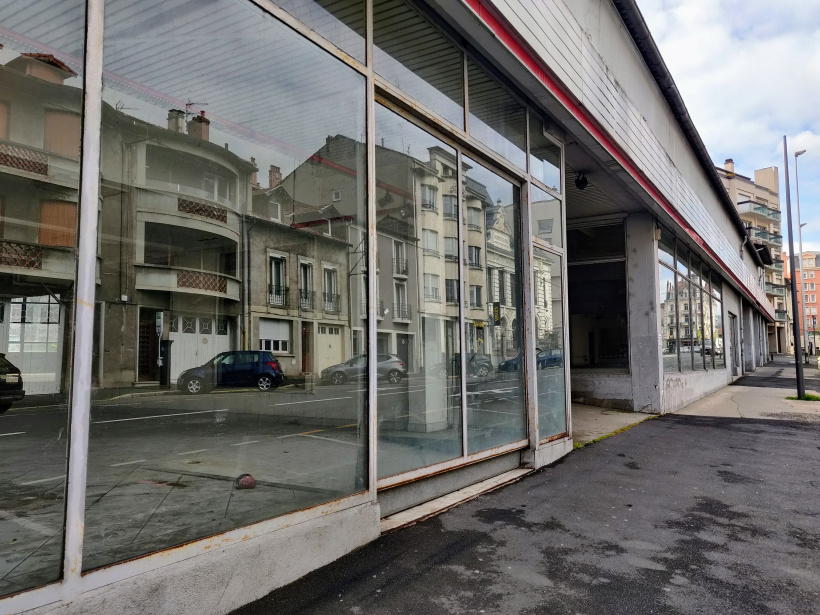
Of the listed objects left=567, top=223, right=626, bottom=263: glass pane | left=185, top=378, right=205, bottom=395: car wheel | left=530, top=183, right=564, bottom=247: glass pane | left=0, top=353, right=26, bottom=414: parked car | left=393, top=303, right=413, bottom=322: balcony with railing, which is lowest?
left=185, top=378, right=205, bottom=395: car wheel

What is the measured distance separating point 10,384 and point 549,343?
229 inches

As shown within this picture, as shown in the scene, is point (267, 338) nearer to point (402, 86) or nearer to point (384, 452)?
point (384, 452)

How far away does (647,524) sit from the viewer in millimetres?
4758

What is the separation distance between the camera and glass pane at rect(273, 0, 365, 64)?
399 centimetres

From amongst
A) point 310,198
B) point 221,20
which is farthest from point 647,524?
point 221,20

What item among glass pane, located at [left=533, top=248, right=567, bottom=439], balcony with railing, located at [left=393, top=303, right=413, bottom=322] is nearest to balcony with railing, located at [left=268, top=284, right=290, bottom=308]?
balcony with railing, located at [left=393, top=303, right=413, bottom=322]

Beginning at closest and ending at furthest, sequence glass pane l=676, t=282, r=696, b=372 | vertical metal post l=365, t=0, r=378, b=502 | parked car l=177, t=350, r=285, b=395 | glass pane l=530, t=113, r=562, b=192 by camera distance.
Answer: vertical metal post l=365, t=0, r=378, b=502, parked car l=177, t=350, r=285, b=395, glass pane l=530, t=113, r=562, b=192, glass pane l=676, t=282, r=696, b=372

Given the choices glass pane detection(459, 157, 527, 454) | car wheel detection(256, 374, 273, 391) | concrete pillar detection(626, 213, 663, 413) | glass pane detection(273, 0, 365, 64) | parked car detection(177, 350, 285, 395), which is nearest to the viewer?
glass pane detection(273, 0, 365, 64)

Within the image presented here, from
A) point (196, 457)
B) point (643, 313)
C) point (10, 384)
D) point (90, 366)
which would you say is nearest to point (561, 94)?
point (196, 457)

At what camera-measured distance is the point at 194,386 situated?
194 inches

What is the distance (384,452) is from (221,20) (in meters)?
3.43

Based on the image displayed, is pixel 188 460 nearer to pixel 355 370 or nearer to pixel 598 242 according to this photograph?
pixel 355 370

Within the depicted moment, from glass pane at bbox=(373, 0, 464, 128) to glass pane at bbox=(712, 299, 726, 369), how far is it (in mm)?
16337

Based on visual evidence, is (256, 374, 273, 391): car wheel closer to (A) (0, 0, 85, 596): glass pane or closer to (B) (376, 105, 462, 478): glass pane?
(B) (376, 105, 462, 478): glass pane
